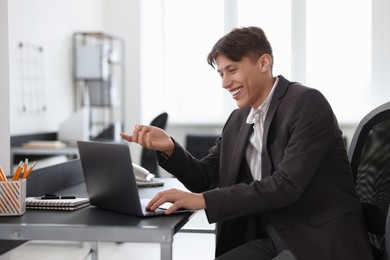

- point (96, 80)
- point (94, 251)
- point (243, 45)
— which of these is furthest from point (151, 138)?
point (96, 80)

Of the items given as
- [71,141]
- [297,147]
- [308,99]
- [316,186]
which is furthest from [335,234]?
[71,141]

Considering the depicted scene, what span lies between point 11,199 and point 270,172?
0.72 meters

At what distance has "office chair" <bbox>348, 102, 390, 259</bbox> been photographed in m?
1.62

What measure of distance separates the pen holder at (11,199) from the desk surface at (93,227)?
0.10 feet

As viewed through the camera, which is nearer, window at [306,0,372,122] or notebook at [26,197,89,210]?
notebook at [26,197,89,210]

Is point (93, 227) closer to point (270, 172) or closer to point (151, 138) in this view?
point (151, 138)

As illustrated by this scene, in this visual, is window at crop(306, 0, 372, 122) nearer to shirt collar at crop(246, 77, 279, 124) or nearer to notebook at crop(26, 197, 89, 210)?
shirt collar at crop(246, 77, 279, 124)

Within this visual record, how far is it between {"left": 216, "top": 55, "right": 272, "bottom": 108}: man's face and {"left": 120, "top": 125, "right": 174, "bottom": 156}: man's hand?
251 mm

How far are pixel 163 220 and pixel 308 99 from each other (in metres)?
0.56

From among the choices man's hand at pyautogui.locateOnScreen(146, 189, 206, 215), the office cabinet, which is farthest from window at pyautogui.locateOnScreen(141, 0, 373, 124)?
man's hand at pyautogui.locateOnScreen(146, 189, 206, 215)

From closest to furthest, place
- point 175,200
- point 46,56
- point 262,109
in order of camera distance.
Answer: point 175,200 < point 262,109 < point 46,56

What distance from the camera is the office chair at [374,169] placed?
1.62 m

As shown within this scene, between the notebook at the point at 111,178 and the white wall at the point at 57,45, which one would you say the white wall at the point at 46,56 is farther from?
the notebook at the point at 111,178

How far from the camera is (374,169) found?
1739 millimetres
